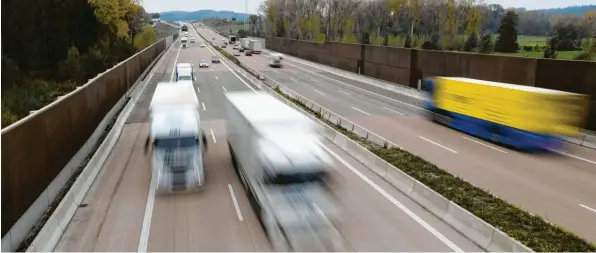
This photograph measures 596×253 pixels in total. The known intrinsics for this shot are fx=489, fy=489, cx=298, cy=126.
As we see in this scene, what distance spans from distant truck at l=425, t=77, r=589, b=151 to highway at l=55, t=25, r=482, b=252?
878cm

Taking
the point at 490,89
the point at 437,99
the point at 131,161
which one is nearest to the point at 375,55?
the point at 437,99

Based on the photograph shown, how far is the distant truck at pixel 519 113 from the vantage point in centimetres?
2295

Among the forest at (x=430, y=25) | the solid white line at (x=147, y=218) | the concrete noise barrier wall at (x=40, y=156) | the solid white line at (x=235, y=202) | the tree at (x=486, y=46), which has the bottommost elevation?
the solid white line at (x=147, y=218)

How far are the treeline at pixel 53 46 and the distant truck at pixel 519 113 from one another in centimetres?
2789

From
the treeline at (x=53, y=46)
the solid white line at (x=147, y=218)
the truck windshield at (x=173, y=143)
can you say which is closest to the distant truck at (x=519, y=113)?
the truck windshield at (x=173, y=143)

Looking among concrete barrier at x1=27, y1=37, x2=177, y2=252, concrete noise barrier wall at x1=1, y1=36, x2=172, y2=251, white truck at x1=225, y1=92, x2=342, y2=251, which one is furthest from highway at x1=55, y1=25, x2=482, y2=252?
concrete noise barrier wall at x1=1, y1=36, x2=172, y2=251

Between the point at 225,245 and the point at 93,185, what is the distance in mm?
7826

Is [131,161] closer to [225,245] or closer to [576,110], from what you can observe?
[225,245]

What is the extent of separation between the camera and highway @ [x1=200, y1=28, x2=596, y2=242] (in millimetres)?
15969

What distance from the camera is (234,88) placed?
47594 millimetres

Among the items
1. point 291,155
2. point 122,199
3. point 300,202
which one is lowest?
point 122,199

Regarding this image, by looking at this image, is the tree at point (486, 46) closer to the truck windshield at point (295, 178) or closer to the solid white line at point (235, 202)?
the solid white line at point (235, 202)

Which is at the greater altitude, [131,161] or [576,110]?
[576,110]

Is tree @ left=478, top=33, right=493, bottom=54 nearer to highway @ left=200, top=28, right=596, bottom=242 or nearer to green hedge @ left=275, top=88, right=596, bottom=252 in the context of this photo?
highway @ left=200, top=28, right=596, bottom=242
